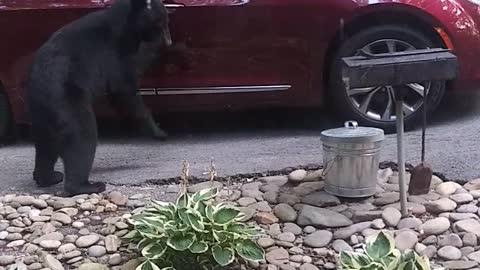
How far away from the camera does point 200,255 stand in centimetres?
378

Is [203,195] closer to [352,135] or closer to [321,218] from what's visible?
[321,218]

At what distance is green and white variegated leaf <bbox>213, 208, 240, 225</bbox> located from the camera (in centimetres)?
384

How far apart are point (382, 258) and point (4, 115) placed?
3.91 metres

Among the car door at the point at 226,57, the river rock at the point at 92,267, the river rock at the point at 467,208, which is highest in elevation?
the car door at the point at 226,57

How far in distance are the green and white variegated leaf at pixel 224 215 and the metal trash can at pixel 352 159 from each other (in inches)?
33.7

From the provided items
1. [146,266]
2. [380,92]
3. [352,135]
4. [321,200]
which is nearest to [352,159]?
[352,135]

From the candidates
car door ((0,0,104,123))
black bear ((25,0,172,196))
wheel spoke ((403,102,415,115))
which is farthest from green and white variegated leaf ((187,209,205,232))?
wheel spoke ((403,102,415,115))

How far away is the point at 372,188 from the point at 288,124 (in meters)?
2.22

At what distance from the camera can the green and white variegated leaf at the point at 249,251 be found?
382 centimetres

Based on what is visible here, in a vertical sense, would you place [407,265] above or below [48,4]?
below

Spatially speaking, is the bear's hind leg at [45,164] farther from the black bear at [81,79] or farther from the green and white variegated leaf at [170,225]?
the green and white variegated leaf at [170,225]

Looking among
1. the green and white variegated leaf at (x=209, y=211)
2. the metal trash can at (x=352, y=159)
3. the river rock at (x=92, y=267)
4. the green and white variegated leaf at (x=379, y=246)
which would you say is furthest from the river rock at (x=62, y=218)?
the green and white variegated leaf at (x=379, y=246)

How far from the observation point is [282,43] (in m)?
5.90

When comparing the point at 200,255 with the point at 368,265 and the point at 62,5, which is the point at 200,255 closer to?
the point at 368,265
